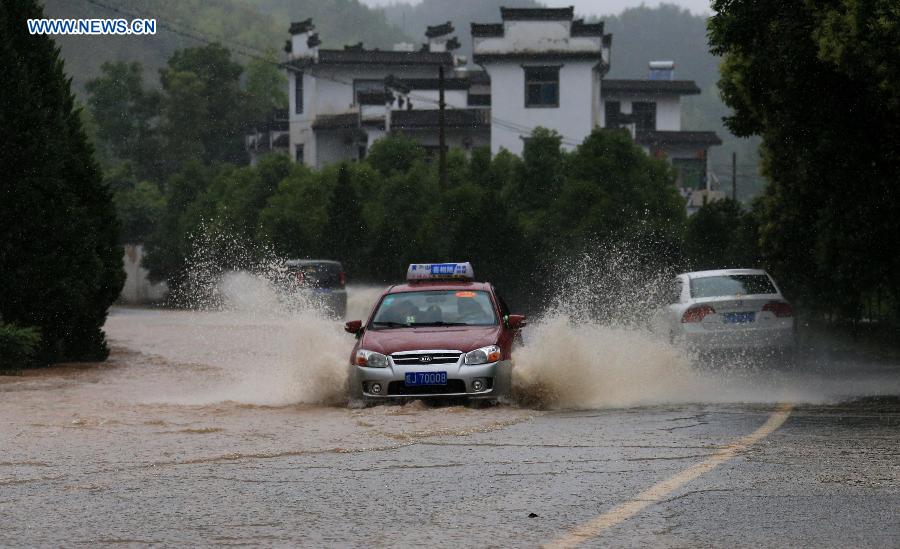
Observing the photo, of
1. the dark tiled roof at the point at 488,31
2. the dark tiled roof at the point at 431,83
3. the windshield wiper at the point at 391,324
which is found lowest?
the windshield wiper at the point at 391,324

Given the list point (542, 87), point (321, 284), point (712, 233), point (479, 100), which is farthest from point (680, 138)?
point (321, 284)

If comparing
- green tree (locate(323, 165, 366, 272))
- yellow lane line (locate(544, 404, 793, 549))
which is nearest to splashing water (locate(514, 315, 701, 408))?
yellow lane line (locate(544, 404, 793, 549))

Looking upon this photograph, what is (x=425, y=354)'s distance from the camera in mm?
15586

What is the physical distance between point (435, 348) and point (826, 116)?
9.12 m

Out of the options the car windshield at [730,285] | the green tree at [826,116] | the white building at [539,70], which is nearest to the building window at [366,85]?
the white building at [539,70]

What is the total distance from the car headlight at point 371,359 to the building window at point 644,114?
70.6 m

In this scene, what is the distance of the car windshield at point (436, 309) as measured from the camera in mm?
16812

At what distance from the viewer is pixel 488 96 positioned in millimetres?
77500

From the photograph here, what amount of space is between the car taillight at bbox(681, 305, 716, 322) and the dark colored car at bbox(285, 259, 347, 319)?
19.6 metres

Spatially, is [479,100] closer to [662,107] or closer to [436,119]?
[436,119]

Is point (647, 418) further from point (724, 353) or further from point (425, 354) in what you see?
point (724, 353)

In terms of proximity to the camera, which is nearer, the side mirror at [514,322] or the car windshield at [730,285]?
the side mirror at [514,322]

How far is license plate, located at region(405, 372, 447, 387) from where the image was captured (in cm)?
1545

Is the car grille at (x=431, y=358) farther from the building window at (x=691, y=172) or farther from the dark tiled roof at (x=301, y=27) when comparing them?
the building window at (x=691, y=172)
